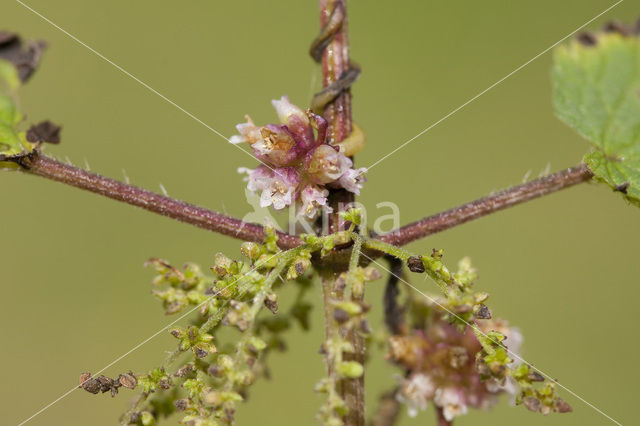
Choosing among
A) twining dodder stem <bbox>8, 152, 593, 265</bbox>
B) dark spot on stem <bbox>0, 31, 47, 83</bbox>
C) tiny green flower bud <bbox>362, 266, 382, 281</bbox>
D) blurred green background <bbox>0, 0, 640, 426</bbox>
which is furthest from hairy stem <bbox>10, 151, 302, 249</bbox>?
blurred green background <bbox>0, 0, 640, 426</bbox>

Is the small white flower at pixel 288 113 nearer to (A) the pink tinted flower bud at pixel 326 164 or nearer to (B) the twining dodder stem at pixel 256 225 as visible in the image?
(A) the pink tinted flower bud at pixel 326 164

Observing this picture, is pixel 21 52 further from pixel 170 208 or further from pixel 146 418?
pixel 146 418

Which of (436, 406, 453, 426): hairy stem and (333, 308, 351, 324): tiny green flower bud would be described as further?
(436, 406, 453, 426): hairy stem

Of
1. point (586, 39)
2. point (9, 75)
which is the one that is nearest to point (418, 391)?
point (586, 39)

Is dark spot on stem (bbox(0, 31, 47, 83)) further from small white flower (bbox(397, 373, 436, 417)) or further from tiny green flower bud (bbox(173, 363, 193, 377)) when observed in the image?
small white flower (bbox(397, 373, 436, 417))

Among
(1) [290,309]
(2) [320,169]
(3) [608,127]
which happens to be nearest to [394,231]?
(2) [320,169]

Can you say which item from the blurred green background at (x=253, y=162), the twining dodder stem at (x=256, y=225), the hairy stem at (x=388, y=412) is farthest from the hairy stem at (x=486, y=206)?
the blurred green background at (x=253, y=162)
